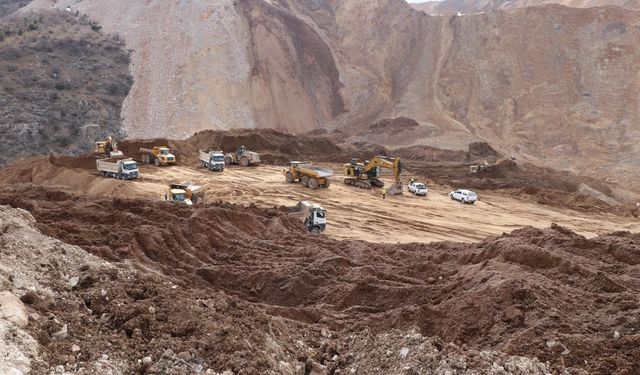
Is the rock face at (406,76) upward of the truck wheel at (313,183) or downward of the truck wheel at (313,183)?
upward

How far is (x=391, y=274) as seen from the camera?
15.5m

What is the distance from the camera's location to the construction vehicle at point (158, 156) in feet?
115

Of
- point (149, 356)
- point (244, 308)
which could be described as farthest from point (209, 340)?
point (244, 308)

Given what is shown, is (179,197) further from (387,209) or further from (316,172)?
(387,209)

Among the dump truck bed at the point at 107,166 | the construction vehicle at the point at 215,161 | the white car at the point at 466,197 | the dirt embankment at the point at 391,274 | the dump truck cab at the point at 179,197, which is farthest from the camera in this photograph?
the construction vehicle at the point at 215,161

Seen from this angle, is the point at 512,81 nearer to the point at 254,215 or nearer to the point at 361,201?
the point at 361,201

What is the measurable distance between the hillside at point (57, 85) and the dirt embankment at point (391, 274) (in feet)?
71.1

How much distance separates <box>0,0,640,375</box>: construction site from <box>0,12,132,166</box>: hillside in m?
0.21

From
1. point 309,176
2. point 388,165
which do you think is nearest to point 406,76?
point 388,165

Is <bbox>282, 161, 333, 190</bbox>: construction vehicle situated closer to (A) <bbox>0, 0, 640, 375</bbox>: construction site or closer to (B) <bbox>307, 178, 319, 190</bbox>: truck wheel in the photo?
(B) <bbox>307, 178, 319, 190</bbox>: truck wheel

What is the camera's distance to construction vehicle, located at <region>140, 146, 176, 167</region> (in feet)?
115

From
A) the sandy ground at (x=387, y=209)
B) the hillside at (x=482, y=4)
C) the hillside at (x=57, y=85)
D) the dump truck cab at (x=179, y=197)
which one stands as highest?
the hillside at (x=482, y=4)

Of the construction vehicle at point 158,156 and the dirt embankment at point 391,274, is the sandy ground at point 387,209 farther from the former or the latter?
the dirt embankment at point 391,274

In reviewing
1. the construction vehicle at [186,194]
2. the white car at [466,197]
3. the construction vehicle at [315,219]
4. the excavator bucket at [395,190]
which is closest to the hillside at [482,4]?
the white car at [466,197]
